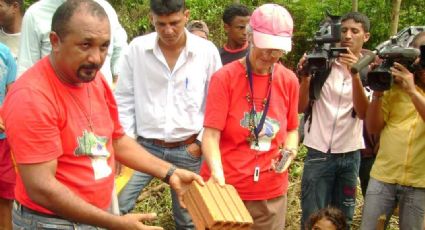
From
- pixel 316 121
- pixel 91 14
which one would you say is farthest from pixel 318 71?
pixel 91 14

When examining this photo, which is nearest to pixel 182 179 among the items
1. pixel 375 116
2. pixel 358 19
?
pixel 375 116

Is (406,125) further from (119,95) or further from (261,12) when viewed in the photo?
(119,95)

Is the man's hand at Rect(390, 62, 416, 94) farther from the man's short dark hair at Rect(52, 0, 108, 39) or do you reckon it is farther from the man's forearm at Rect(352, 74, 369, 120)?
the man's short dark hair at Rect(52, 0, 108, 39)

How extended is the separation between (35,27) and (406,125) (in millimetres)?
2608

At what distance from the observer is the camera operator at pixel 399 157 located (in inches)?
151

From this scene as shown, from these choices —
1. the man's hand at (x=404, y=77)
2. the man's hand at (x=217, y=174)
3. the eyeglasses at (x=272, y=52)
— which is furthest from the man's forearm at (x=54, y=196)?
the man's hand at (x=404, y=77)

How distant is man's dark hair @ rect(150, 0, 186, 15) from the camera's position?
4.00 m

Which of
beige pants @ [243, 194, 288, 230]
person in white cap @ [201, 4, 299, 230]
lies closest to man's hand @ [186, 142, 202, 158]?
person in white cap @ [201, 4, 299, 230]

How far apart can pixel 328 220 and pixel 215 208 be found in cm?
154

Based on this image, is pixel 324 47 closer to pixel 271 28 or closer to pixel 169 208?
pixel 271 28

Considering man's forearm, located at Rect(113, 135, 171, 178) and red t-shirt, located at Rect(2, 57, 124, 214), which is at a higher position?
red t-shirt, located at Rect(2, 57, 124, 214)

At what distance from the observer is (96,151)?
2613mm

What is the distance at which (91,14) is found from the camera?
2.45 meters

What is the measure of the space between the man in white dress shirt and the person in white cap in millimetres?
621
